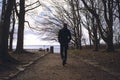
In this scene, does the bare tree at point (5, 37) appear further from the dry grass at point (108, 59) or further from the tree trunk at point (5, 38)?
the dry grass at point (108, 59)

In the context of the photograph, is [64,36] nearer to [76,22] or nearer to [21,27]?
[21,27]

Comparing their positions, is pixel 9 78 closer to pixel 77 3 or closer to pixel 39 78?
pixel 39 78

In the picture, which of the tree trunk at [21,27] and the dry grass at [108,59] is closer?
the dry grass at [108,59]

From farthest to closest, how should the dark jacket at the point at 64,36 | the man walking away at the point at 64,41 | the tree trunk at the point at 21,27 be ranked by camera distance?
the tree trunk at the point at 21,27
the dark jacket at the point at 64,36
the man walking away at the point at 64,41

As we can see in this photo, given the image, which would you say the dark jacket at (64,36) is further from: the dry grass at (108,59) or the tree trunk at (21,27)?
the tree trunk at (21,27)

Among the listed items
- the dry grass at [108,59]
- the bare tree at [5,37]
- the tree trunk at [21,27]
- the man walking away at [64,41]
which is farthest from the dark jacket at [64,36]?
the tree trunk at [21,27]

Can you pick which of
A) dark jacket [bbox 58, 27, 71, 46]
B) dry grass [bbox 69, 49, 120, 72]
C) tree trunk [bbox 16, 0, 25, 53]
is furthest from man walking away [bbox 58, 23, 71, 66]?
tree trunk [bbox 16, 0, 25, 53]

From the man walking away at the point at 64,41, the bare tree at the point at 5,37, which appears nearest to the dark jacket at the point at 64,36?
the man walking away at the point at 64,41

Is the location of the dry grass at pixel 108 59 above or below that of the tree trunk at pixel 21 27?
below

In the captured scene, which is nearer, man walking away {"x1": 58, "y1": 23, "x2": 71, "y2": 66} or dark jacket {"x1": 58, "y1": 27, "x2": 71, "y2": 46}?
man walking away {"x1": 58, "y1": 23, "x2": 71, "y2": 66}

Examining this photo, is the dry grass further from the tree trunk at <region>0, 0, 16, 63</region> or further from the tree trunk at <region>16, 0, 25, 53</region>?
the tree trunk at <region>16, 0, 25, 53</region>

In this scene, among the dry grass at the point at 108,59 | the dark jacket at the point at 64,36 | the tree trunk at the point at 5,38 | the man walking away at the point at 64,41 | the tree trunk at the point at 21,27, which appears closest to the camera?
the dry grass at the point at 108,59

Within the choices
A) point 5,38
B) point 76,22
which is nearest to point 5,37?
point 5,38

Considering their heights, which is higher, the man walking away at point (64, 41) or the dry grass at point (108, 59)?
the man walking away at point (64, 41)
